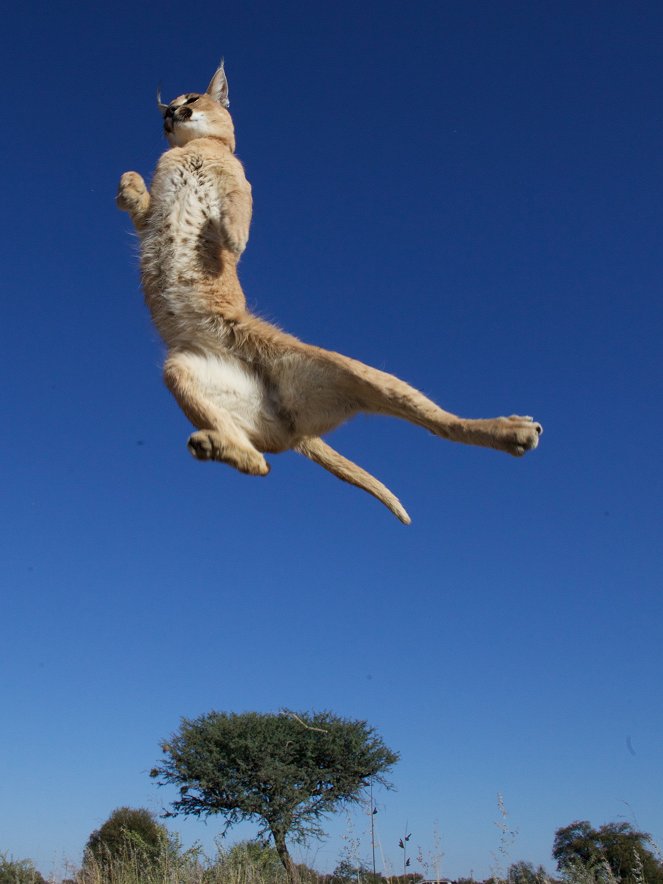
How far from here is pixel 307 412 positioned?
23.3ft

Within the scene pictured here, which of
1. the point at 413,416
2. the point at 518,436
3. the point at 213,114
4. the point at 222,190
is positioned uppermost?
the point at 213,114

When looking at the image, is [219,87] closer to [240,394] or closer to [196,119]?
[196,119]

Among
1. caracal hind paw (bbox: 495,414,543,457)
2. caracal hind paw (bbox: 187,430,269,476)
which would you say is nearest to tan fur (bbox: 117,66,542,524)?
caracal hind paw (bbox: 187,430,269,476)

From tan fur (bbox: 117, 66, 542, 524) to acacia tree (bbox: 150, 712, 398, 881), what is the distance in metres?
30.2

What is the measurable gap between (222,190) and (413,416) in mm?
2580

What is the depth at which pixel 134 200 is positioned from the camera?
307 inches

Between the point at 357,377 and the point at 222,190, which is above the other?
the point at 222,190

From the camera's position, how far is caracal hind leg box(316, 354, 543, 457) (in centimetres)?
610

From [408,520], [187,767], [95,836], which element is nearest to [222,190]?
[408,520]

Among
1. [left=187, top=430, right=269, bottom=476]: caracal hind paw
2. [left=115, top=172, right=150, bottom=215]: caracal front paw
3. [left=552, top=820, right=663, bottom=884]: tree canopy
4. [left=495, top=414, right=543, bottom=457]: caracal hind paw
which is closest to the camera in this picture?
[left=495, top=414, right=543, bottom=457]: caracal hind paw

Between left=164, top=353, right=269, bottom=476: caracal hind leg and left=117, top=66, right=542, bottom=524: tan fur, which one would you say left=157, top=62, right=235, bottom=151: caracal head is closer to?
left=117, top=66, right=542, bottom=524: tan fur

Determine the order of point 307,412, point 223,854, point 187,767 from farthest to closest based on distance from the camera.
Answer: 1. point 187,767
2. point 223,854
3. point 307,412

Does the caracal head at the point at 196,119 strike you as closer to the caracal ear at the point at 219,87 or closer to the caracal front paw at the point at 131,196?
the caracal ear at the point at 219,87

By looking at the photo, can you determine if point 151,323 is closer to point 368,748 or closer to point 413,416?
point 413,416
